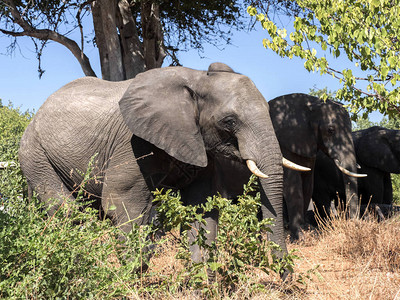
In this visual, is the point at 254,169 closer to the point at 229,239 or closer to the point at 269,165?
the point at 269,165

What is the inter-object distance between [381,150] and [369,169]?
0.43 metres

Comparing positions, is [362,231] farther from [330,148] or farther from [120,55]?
[120,55]

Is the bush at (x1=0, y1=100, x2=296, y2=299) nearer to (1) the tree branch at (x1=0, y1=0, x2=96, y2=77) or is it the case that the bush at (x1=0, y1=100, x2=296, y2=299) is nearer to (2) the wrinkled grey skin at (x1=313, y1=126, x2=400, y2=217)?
(2) the wrinkled grey skin at (x1=313, y1=126, x2=400, y2=217)

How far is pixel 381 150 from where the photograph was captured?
35.2 feet

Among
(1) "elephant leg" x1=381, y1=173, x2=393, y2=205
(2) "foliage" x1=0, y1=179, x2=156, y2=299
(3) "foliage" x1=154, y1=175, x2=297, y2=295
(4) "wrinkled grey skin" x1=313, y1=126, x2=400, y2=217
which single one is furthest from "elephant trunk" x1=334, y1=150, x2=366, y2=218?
(2) "foliage" x1=0, y1=179, x2=156, y2=299

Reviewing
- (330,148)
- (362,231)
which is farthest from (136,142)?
(330,148)

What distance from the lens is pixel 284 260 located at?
169 inches

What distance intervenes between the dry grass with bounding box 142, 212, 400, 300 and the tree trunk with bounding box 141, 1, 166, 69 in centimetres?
541

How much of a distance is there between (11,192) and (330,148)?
4.64 m

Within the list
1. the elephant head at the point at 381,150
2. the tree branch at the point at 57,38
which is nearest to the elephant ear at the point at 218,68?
the elephant head at the point at 381,150

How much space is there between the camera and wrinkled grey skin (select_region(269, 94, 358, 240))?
784cm

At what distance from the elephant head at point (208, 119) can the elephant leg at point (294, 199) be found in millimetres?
2600

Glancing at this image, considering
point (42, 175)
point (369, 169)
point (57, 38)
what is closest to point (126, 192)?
point (42, 175)

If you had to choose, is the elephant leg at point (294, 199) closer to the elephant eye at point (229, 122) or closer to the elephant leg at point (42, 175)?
the elephant eye at point (229, 122)
